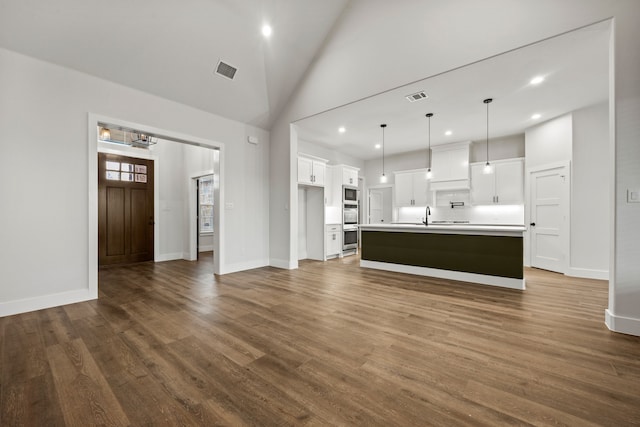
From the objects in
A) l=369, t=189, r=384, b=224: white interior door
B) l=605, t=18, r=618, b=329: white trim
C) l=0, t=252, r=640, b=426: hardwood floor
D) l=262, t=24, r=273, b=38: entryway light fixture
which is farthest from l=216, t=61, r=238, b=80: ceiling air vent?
l=369, t=189, r=384, b=224: white interior door

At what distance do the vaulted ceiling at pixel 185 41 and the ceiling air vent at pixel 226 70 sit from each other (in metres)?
0.07

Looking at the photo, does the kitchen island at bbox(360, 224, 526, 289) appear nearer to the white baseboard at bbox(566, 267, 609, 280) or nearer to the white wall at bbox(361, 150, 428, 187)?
the white baseboard at bbox(566, 267, 609, 280)

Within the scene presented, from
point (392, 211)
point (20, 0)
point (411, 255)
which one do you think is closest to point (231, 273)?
point (411, 255)

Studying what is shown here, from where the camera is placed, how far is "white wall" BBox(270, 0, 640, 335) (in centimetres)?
247

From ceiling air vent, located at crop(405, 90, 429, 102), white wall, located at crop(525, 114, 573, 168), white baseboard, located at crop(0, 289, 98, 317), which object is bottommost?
white baseboard, located at crop(0, 289, 98, 317)

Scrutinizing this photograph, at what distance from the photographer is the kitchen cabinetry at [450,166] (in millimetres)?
6781

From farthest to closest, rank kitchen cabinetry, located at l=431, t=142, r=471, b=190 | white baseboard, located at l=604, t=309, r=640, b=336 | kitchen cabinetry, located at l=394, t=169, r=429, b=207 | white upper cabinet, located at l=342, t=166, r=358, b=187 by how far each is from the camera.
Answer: kitchen cabinetry, located at l=394, t=169, r=429, b=207 < white upper cabinet, located at l=342, t=166, r=358, b=187 < kitchen cabinetry, located at l=431, t=142, r=471, b=190 < white baseboard, located at l=604, t=309, r=640, b=336

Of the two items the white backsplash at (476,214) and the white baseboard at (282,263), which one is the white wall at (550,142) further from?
the white baseboard at (282,263)

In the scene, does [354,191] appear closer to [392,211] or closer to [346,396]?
[392,211]

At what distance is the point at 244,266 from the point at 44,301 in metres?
2.84

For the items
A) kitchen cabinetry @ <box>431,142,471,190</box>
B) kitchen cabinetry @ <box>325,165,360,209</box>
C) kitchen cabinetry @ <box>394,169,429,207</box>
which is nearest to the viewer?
kitchen cabinetry @ <box>431,142,471,190</box>

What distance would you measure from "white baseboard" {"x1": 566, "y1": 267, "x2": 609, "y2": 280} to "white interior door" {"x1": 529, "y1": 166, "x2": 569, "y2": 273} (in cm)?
13

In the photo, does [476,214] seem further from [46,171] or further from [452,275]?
[46,171]

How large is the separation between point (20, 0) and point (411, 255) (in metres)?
6.19
